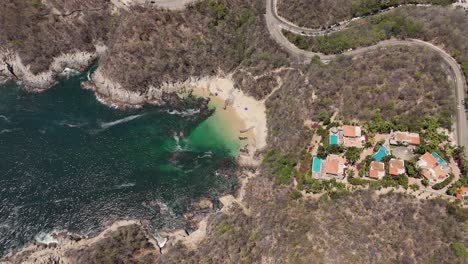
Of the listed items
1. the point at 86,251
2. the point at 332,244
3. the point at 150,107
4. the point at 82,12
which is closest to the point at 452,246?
the point at 332,244

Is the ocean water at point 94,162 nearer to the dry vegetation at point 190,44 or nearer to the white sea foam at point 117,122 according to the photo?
the white sea foam at point 117,122

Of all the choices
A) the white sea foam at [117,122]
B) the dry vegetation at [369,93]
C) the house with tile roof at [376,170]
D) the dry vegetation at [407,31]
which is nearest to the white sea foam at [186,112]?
the white sea foam at [117,122]

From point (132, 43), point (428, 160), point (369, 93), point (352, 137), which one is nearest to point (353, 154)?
point (352, 137)

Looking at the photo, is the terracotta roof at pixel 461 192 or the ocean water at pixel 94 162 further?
the ocean water at pixel 94 162

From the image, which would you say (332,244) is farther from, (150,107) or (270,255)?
(150,107)

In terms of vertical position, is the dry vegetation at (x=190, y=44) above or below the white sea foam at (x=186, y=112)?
above

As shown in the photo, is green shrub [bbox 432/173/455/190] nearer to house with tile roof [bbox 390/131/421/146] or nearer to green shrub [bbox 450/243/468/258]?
house with tile roof [bbox 390/131/421/146]
